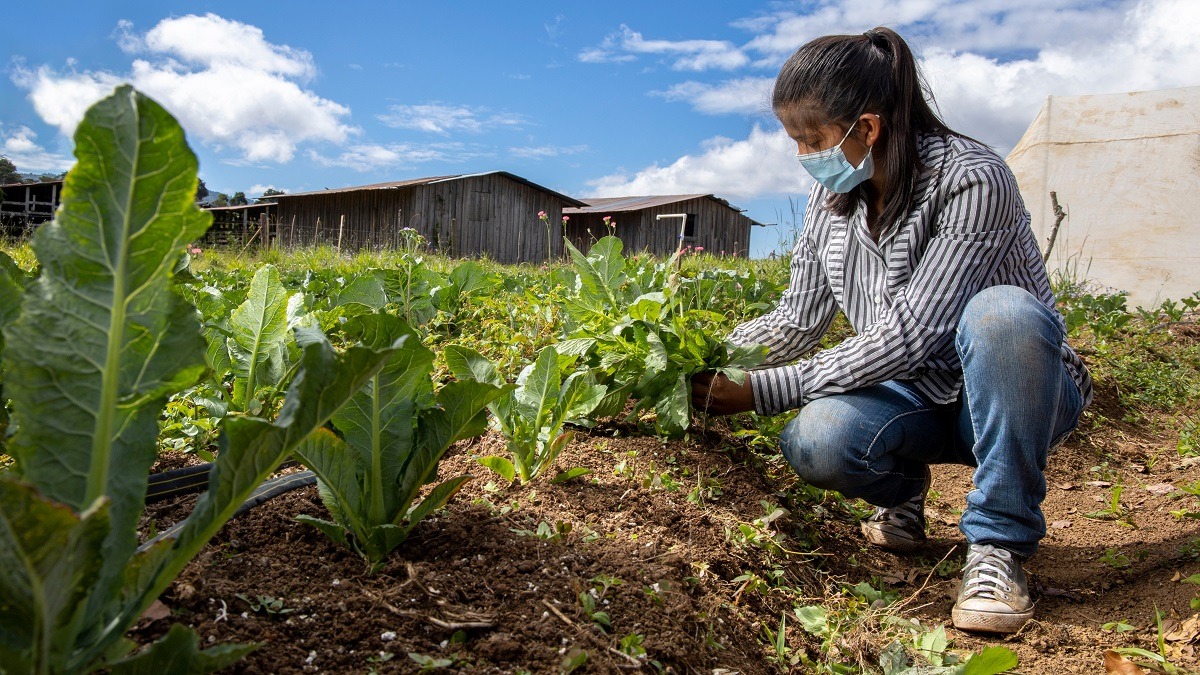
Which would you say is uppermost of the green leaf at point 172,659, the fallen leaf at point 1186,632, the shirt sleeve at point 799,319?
the shirt sleeve at point 799,319

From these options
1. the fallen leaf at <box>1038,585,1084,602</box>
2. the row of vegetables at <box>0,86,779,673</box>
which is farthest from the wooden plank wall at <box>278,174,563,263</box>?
the row of vegetables at <box>0,86,779,673</box>

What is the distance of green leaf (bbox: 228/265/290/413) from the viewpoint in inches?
85.2

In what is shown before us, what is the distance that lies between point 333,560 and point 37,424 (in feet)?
2.34

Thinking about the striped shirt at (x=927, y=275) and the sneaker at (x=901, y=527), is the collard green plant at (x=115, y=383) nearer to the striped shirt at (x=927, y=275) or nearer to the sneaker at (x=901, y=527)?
the striped shirt at (x=927, y=275)

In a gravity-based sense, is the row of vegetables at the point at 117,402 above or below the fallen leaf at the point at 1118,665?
above

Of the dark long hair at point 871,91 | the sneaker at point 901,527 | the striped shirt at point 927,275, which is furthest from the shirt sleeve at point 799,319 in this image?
the sneaker at point 901,527

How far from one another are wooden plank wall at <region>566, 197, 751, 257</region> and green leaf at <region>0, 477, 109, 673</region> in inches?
960

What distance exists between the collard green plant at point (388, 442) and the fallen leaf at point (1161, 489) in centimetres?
322

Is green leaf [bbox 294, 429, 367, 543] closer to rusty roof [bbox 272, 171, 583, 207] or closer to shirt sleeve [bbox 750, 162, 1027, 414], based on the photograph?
shirt sleeve [bbox 750, 162, 1027, 414]

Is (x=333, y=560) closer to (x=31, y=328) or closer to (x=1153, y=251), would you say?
(x=31, y=328)

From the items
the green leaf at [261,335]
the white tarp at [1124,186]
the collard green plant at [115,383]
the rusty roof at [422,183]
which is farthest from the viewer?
the rusty roof at [422,183]

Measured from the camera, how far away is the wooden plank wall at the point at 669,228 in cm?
2828

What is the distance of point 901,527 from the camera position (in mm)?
2662

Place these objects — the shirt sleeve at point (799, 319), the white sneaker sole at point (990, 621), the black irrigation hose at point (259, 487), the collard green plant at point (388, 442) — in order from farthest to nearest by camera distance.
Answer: the shirt sleeve at point (799, 319) < the white sneaker sole at point (990, 621) < the black irrigation hose at point (259, 487) < the collard green plant at point (388, 442)
